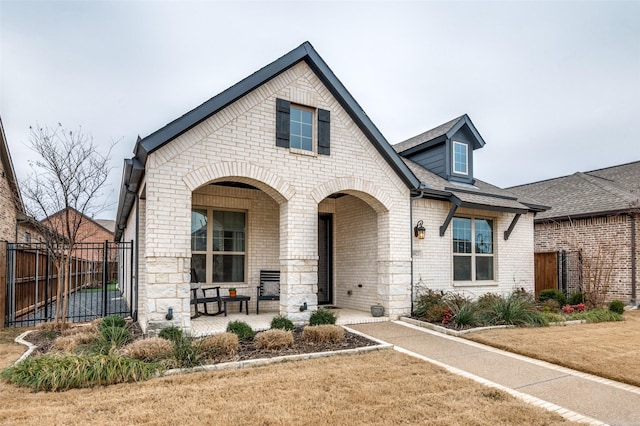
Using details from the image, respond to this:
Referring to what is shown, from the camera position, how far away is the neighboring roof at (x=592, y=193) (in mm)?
14025

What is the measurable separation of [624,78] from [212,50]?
1502cm

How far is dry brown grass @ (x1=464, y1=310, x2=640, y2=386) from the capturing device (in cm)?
573

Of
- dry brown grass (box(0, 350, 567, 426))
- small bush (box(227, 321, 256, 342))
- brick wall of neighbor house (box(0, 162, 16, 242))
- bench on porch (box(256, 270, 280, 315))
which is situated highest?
brick wall of neighbor house (box(0, 162, 16, 242))

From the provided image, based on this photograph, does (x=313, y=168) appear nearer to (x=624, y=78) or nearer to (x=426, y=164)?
(x=426, y=164)

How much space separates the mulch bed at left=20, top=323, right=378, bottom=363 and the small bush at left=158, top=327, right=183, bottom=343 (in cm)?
75

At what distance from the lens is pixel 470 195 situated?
11383mm

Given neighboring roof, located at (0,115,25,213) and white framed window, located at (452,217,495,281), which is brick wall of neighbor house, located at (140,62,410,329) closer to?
white framed window, located at (452,217,495,281)

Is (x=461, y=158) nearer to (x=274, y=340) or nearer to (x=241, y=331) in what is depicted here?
(x=274, y=340)

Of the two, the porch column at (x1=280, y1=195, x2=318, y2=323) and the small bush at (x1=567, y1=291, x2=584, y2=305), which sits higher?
the porch column at (x1=280, y1=195, x2=318, y2=323)

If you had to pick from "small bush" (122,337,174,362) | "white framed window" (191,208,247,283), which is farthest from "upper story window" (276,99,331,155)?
"small bush" (122,337,174,362)

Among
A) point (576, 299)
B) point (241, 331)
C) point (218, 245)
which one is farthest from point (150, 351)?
point (576, 299)

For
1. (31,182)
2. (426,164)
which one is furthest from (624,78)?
(31,182)

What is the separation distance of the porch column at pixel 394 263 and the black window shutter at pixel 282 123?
3149 millimetres

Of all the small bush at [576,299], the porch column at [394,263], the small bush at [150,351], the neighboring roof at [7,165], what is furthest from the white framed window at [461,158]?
the neighboring roof at [7,165]
